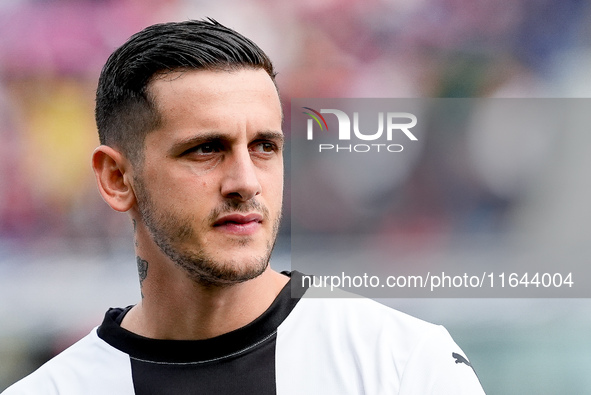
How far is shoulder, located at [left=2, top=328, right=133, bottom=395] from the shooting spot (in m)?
1.76

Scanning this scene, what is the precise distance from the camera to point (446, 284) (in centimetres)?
488

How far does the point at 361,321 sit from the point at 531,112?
2980 mm

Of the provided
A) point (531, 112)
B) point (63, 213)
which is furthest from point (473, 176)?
point (63, 213)

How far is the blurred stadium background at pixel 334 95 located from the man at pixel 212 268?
2.25 m

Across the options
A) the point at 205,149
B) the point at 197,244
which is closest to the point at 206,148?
the point at 205,149

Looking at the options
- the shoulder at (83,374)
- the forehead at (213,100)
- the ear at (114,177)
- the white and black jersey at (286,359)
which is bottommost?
the shoulder at (83,374)

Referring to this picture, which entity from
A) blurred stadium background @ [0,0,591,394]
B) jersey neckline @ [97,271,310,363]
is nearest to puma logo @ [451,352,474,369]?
jersey neckline @ [97,271,310,363]

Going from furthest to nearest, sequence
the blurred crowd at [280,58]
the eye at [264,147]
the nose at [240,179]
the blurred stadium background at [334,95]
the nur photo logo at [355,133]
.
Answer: the blurred crowd at [280,58] < the blurred stadium background at [334,95] < the nur photo logo at [355,133] < the eye at [264,147] < the nose at [240,179]

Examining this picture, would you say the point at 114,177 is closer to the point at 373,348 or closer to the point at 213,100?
the point at 213,100

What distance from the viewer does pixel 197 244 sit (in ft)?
5.19

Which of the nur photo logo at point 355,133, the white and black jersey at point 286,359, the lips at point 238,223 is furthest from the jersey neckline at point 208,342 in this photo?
the nur photo logo at point 355,133

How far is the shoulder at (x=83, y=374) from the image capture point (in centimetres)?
176

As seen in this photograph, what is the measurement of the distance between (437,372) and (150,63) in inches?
39.5

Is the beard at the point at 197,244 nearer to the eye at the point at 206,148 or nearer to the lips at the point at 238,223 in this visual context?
the lips at the point at 238,223
